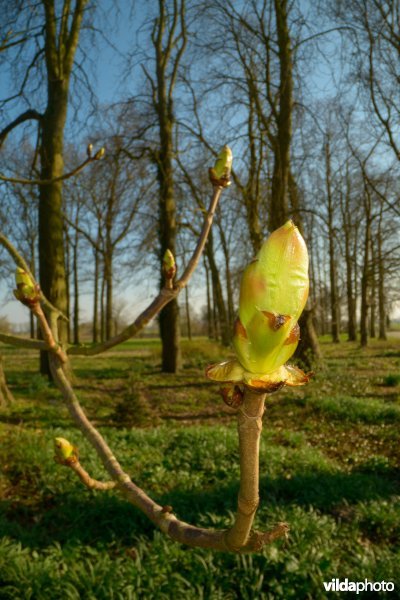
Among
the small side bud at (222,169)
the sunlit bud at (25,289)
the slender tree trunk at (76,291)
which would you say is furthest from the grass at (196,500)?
the slender tree trunk at (76,291)

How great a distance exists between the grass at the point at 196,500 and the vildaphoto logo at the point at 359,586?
58mm

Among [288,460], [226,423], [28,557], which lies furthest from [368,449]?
[28,557]

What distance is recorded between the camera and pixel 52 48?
948cm

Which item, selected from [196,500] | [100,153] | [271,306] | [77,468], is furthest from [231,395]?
[196,500]

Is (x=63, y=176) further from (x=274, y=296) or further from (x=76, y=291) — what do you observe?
(x=76, y=291)

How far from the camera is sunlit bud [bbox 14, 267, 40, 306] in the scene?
756 mm

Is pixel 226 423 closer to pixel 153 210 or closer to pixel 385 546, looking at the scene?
pixel 385 546

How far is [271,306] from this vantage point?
1.31 ft

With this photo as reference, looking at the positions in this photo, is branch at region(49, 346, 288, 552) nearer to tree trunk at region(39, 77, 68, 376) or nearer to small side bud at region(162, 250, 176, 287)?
small side bud at region(162, 250, 176, 287)

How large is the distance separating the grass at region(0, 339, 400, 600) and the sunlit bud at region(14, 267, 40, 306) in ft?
10.9

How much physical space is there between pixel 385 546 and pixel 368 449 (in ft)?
9.03

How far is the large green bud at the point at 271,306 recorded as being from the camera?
0.40 meters

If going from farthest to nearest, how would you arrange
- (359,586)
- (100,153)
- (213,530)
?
(359,586)
(100,153)
(213,530)

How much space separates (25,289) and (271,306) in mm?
499
